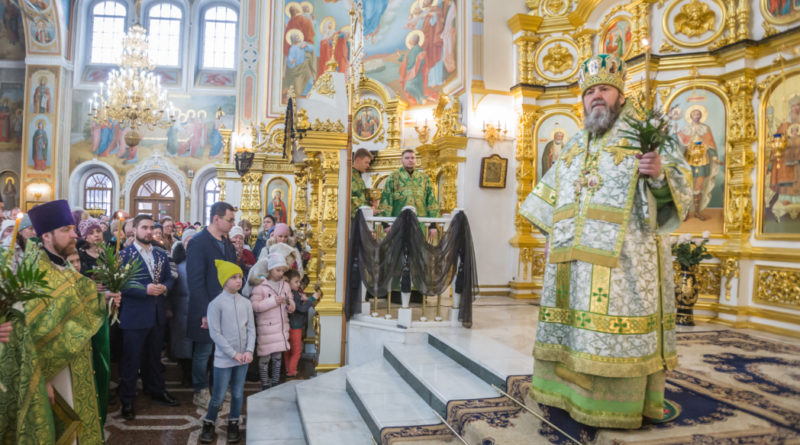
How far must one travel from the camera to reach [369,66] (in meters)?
12.2

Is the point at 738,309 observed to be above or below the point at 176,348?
above

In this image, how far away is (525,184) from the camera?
980 centimetres

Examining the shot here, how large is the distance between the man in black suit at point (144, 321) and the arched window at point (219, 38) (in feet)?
56.3

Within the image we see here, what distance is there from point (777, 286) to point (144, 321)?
755cm

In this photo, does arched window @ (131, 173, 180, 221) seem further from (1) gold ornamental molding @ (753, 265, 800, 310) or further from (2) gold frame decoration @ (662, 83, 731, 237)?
(1) gold ornamental molding @ (753, 265, 800, 310)

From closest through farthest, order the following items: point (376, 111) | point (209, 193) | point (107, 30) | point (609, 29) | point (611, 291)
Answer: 1. point (611, 291)
2. point (609, 29)
3. point (376, 111)
4. point (209, 193)
5. point (107, 30)

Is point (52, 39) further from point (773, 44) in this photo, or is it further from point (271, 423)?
point (773, 44)

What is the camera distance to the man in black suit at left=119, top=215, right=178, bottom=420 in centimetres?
491

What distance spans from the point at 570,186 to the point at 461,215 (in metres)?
2.80

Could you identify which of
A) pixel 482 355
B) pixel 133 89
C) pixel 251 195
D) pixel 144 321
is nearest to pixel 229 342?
pixel 144 321

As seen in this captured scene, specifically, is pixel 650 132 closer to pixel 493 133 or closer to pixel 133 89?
pixel 493 133

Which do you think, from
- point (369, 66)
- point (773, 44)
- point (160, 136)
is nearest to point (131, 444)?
point (773, 44)

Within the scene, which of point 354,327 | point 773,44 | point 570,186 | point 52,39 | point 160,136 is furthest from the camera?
point 160,136

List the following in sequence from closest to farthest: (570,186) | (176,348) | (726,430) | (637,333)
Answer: (637,333) < (726,430) < (570,186) < (176,348)
